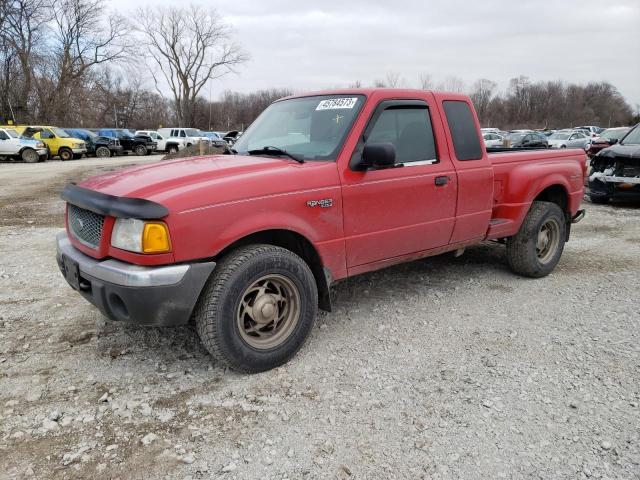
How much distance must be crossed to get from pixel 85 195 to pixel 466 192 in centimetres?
310

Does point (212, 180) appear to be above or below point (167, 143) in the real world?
below

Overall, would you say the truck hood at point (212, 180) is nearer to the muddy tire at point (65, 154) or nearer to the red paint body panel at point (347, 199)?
the red paint body panel at point (347, 199)

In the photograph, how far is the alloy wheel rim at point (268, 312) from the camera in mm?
3162

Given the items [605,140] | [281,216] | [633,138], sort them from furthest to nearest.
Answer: [605,140] → [633,138] → [281,216]

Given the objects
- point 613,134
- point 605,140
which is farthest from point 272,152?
point 613,134

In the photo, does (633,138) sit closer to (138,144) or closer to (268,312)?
(268,312)

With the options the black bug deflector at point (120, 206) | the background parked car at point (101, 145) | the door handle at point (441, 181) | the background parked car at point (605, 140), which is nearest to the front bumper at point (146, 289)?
the black bug deflector at point (120, 206)

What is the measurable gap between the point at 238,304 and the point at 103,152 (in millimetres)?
30406

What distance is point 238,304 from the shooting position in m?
3.02

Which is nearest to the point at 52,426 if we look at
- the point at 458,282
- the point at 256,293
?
the point at 256,293

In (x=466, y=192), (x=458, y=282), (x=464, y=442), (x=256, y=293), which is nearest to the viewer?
(x=464, y=442)

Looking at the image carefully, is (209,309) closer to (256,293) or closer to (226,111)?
(256,293)

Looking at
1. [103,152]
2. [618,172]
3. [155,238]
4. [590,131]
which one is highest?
[590,131]

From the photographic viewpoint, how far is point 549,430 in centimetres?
262
